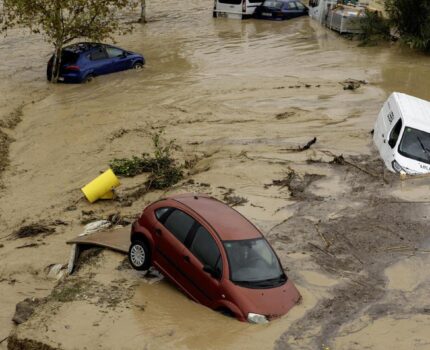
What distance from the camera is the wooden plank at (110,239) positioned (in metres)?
11.0

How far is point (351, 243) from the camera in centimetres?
1132

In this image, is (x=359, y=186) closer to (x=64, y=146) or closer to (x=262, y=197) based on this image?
(x=262, y=197)

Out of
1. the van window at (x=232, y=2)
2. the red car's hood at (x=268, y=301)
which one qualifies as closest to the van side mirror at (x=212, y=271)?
the red car's hood at (x=268, y=301)

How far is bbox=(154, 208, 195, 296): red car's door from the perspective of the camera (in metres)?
9.53

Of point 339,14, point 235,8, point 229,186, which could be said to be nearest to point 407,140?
point 229,186

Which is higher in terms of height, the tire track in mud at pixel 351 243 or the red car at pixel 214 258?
the red car at pixel 214 258

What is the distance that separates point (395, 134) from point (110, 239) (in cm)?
692

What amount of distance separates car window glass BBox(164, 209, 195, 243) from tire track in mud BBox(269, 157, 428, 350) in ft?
6.09

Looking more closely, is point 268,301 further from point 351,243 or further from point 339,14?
point 339,14

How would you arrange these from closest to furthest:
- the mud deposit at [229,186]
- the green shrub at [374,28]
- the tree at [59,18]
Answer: the mud deposit at [229,186] < the tree at [59,18] < the green shrub at [374,28]

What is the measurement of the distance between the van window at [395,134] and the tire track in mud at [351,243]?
691mm

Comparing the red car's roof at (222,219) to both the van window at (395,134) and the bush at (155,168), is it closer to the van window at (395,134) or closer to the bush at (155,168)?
the bush at (155,168)

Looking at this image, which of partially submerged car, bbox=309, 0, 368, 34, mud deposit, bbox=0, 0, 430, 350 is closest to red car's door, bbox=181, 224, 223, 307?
mud deposit, bbox=0, 0, 430, 350

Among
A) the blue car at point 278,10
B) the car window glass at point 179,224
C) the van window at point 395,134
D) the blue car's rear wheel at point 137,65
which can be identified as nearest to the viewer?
the car window glass at point 179,224
